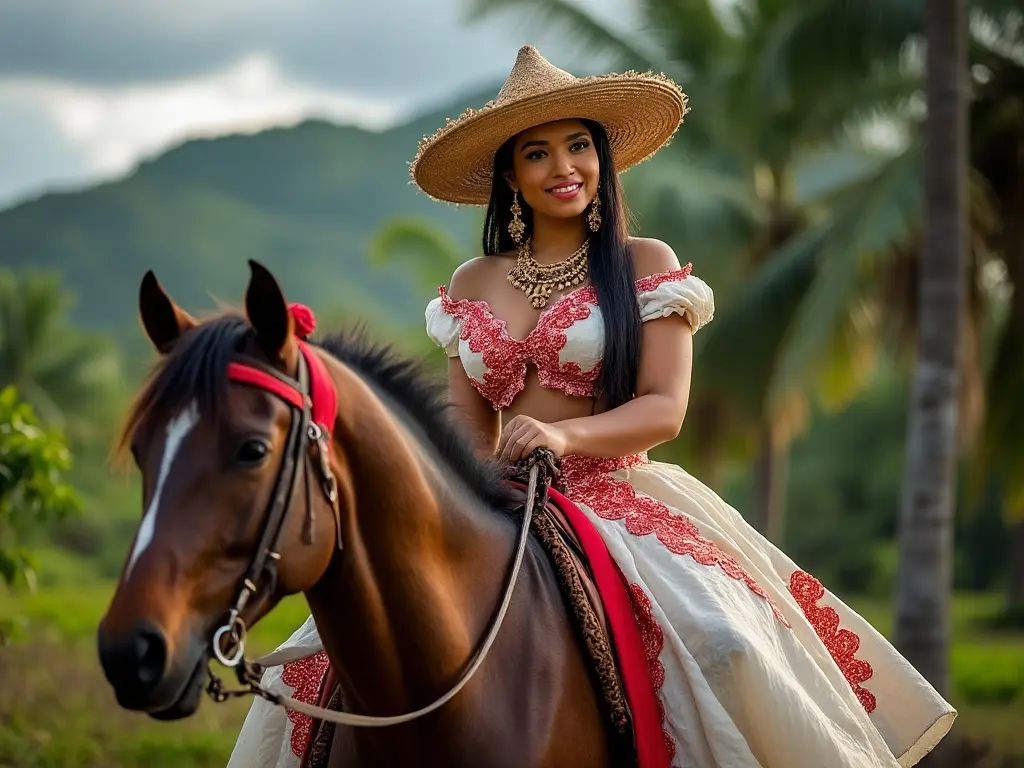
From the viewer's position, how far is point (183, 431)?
2094 mm

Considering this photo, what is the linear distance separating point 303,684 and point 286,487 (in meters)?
1.13

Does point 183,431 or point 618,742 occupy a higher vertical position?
point 183,431

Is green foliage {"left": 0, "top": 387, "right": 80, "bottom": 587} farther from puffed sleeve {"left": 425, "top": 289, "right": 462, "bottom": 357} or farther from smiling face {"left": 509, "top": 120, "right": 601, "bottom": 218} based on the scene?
smiling face {"left": 509, "top": 120, "right": 601, "bottom": 218}

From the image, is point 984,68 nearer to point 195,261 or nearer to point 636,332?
point 636,332

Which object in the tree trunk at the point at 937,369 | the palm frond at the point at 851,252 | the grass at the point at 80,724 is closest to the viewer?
the grass at the point at 80,724

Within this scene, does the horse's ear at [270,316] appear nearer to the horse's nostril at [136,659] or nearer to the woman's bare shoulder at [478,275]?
the horse's nostril at [136,659]

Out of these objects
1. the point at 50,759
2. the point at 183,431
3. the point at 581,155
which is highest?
the point at 581,155

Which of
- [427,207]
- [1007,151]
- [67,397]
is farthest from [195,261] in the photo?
[1007,151]

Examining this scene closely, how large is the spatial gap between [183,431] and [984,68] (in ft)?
41.1

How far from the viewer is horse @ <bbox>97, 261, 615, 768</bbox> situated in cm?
204

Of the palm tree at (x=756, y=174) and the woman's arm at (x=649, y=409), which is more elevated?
the palm tree at (x=756, y=174)

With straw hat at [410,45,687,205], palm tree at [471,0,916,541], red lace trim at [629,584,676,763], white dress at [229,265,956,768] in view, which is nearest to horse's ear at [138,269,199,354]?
white dress at [229,265,956,768]

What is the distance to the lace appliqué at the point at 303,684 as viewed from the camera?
121 inches

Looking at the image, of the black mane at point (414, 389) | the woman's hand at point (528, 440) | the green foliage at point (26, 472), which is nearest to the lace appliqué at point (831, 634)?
the woman's hand at point (528, 440)
